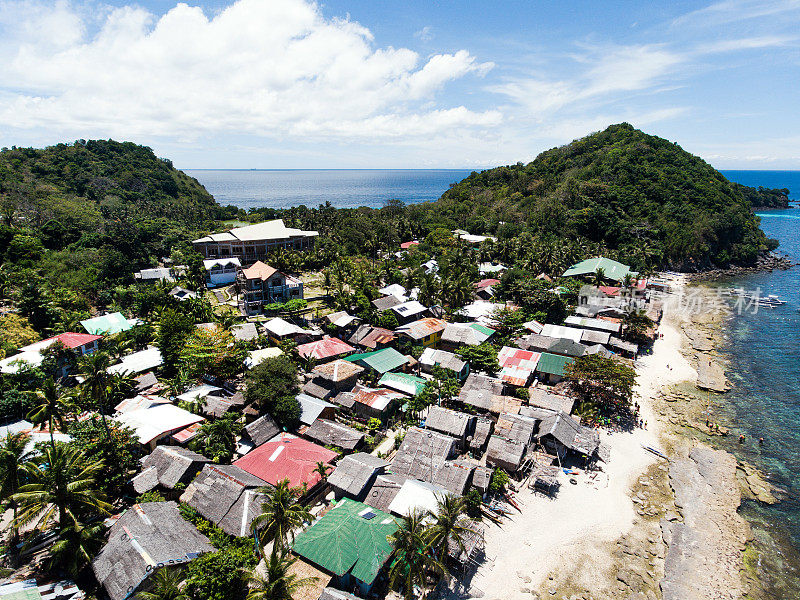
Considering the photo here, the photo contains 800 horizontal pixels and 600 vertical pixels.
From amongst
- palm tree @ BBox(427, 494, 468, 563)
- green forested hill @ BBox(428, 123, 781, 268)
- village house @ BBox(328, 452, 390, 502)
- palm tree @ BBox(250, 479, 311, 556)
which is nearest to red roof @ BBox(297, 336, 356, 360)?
village house @ BBox(328, 452, 390, 502)

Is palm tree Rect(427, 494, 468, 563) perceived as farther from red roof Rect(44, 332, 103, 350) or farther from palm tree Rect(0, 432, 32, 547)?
red roof Rect(44, 332, 103, 350)

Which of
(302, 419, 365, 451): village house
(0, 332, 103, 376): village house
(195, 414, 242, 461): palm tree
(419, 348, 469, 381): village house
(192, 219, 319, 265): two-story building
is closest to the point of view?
(195, 414, 242, 461): palm tree

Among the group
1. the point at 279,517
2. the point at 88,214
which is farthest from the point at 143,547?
the point at 88,214

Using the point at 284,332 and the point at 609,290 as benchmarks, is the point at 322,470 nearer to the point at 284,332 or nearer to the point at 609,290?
the point at 284,332

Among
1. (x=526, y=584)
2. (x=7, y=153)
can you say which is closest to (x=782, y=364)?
(x=526, y=584)

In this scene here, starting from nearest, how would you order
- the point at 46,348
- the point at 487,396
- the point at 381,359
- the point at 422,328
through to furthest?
the point at 487,396
the point at 46,348
the point at 381,359
the point at 422,328
